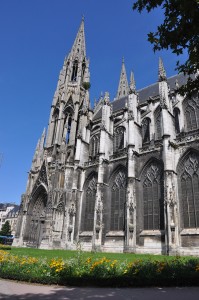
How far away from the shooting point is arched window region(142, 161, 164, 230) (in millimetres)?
20125

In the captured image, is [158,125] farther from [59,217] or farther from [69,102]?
[69,102]

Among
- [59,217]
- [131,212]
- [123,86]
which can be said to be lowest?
[59,217]

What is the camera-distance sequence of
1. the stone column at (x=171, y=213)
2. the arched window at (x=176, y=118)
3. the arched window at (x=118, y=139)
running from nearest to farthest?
the stone column at (x=171, y=213), the arched window at (x=176, y=118), the arched window at (x=118, y=139)

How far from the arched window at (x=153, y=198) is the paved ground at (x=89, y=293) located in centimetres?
1330

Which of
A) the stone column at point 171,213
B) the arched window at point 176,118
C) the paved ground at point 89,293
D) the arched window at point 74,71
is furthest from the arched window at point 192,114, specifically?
the arched window at point 74,71

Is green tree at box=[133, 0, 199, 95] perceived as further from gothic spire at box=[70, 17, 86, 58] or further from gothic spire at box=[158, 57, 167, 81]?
gothic spire at box=[70, 17, 86, 58]

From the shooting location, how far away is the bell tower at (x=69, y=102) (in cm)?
3322

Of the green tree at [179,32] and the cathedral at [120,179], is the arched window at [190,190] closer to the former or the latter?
the cathedral at [120,179]

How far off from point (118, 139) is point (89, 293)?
78.0 feet

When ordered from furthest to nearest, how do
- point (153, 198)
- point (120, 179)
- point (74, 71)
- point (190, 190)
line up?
point (74, 71) → point (120, 179) → point (153, 198) → point (190, 190)

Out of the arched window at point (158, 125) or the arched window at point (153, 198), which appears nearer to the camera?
the arched window at point (153, 198)

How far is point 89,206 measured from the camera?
26062mm

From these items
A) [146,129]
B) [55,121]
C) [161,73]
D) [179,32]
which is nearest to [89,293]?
[179,32]

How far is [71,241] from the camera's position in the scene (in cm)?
2472
